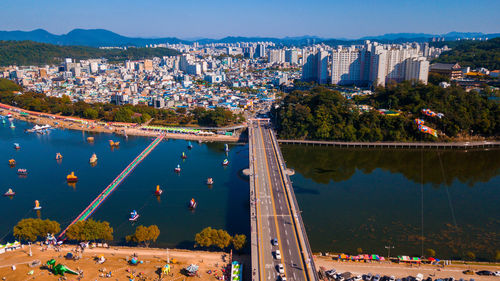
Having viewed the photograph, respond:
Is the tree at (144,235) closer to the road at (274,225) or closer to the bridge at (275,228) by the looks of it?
the bridge at (275,228)

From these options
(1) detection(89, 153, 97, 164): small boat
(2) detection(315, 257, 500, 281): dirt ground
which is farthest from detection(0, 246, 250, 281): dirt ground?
(1) detection(89, 153, 97, 164): small boat

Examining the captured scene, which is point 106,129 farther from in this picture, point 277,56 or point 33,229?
point 277,56

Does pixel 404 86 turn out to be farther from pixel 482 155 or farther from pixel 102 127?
pixel 102 127

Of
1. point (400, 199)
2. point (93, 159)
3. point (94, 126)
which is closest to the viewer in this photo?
point (400, 199)

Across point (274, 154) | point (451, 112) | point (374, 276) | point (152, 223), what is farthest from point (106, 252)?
point (451, 112)

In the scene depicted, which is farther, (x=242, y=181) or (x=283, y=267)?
(x=242, y=181)

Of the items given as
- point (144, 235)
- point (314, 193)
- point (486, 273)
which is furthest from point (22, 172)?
point (486, 273)

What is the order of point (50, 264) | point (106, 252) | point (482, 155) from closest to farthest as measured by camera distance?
point (50, 264), point (106, 252), point (482, 155)

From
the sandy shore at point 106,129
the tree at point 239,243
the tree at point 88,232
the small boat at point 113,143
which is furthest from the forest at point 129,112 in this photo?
the tree at point 239,243
